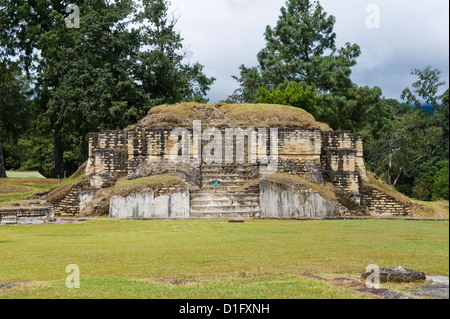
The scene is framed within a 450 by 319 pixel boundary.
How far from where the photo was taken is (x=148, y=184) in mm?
19344

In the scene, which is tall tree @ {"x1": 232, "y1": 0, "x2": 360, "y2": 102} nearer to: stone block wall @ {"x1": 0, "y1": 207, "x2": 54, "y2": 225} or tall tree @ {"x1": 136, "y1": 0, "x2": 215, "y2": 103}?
tall tree @ {"x1": 136, "y1": 0, "x2": 215, "y2": 103}

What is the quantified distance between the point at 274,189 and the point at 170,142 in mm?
5562

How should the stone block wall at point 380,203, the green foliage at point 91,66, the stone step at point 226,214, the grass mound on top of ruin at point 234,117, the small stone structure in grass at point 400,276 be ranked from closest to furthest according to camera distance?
the small stone structure in grass at point 400,276
the stone step at point 226,214
the stone block wall at point 380,203
the grass mound on top of ruin at point 234,117
the green foliage at point 91,66

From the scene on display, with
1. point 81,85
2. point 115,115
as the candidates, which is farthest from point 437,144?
point 81,85

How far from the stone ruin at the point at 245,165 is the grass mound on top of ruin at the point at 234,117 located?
0.05m

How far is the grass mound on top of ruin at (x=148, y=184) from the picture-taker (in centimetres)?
1912

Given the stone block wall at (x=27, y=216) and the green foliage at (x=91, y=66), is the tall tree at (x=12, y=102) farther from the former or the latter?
the stone block wall at (x=27, y=216)

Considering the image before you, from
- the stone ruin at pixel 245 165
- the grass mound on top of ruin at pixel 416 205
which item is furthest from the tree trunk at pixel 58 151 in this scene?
the grass mound on top of ruin at pixel 416 205

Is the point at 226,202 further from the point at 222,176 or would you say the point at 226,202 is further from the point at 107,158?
the point at 107,158

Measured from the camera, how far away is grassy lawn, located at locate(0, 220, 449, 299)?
6516mm

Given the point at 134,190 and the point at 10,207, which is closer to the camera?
the point at 10,207

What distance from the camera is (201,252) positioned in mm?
9961

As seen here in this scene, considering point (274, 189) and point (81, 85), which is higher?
point (81, 85)
